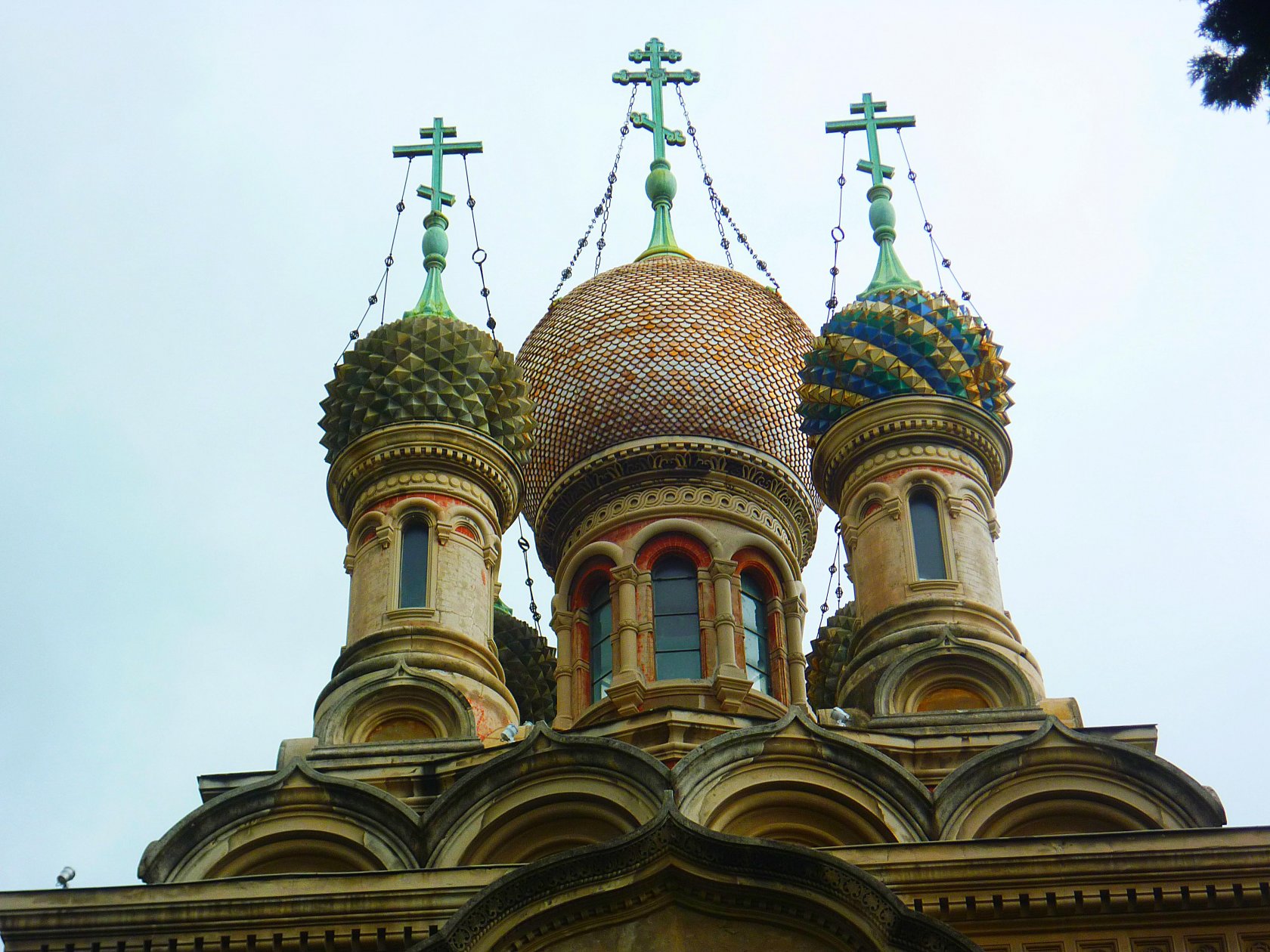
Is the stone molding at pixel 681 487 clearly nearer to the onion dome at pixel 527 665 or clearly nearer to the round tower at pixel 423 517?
the round tower at pixel 423 517

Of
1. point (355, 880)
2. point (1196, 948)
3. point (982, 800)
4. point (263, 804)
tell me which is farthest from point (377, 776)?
point (1196, 948)

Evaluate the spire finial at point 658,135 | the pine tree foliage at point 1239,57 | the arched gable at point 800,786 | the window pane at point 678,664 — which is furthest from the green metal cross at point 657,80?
the pine tree foliage at point 1239,57

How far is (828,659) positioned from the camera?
18.5 meters

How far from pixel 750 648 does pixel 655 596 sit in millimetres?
738

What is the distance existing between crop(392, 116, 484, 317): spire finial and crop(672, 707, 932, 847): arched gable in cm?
613

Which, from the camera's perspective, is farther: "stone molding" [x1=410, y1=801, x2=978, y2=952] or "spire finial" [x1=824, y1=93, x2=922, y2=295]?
"spire finial" [x1=824, y1=93, x2=922, y2=295]

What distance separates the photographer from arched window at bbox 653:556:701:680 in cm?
1648

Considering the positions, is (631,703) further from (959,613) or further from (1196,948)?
(1196,948)

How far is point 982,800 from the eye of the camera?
12977 millimetres

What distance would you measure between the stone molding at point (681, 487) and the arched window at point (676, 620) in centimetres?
45

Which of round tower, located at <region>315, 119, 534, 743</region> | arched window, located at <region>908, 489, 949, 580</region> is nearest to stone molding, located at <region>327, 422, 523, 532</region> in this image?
round tower, located at <region>315, 119, 534, 743</region>

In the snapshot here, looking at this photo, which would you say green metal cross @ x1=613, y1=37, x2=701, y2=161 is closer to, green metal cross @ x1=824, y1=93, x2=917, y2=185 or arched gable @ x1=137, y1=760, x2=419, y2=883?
green metal cross @ x1=824, y1=93, x2=917, y2=185

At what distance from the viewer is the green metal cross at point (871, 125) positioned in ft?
64.2

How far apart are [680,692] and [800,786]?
9.74 ft
